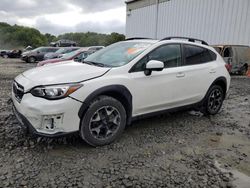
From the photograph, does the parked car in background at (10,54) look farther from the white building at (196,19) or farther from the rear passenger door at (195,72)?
the rear passenger door at (195,72)

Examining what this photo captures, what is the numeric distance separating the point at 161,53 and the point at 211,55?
1478 mm

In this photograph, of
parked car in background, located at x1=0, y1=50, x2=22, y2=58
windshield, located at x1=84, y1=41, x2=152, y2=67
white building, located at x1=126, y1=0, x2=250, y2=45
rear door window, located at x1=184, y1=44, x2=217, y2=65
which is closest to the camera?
→ windshield, located at x1=84, y1=41, x2=152, y2=67

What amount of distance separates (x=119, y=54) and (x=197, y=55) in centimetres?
161

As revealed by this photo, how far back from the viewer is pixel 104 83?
332 cm

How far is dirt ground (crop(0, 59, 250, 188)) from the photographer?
9.06ft

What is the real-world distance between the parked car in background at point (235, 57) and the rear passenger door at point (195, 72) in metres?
8.29

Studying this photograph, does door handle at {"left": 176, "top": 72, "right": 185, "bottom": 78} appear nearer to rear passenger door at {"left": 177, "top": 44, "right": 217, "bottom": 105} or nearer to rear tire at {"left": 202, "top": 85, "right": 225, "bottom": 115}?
rear passenger door at {"left": 177, "top": 44, "right": 217, "bottom": 105}

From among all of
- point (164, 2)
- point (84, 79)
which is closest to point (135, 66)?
point (84, 79)

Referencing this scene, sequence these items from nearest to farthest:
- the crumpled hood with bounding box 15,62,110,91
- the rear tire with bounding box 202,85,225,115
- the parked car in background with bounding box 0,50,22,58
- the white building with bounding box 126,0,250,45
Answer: the crumpled hood with bounding box 15,62,110,91
the rear tire with bounding box 202,85,225,115
the white building with bounding box 126,0,250,45
the parked car in background with bounding box 0,50,22,58

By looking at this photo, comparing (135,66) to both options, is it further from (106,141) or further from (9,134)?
(9,134)

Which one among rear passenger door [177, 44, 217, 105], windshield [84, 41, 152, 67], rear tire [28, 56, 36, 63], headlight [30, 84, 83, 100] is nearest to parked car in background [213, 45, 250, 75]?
rear passenger door [177, 44, 217, 105]

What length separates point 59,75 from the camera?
324 centimetres

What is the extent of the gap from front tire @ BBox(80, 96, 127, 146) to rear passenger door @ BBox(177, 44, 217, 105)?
1.30m

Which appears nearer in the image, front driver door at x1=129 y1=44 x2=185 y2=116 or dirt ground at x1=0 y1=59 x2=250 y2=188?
dirt ground at x1=0 y1=59 x2=250 y2=188
